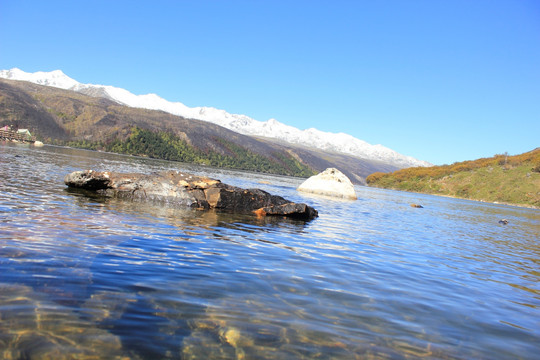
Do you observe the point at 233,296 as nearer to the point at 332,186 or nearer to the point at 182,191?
the point at 182,191

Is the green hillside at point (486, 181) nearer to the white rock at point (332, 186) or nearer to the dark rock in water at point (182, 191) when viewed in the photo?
the white rock at point (332, 186)

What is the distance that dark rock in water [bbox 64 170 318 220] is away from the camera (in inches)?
627

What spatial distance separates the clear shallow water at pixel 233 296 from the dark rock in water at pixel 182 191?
4.73 m

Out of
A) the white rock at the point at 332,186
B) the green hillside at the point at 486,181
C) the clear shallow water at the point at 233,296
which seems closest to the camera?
the clear shallow water at the point at 233,296

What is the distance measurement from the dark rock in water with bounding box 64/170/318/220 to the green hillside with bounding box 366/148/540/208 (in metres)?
78.0

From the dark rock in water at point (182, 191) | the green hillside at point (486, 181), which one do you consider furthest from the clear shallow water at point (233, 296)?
the green hillside at point (486, 181)

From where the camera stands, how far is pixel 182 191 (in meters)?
16.2

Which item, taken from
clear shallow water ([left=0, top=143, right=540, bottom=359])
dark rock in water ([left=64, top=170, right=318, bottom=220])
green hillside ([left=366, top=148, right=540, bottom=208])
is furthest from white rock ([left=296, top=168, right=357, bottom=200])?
green hillside ([left=366, top=148, right=540, bottom=208])

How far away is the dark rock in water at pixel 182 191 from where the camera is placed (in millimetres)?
15914

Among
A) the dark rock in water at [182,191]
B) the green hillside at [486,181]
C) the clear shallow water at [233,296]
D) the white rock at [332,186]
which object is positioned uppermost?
the green hillside at [486,181]

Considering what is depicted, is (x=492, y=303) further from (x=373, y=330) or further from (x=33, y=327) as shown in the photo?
(x=33, y=327)

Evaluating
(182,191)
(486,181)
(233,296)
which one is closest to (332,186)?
(182,191)

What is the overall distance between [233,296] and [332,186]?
3420 cm

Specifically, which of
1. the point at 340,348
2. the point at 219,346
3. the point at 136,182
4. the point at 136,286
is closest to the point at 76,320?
the point at 136,286
